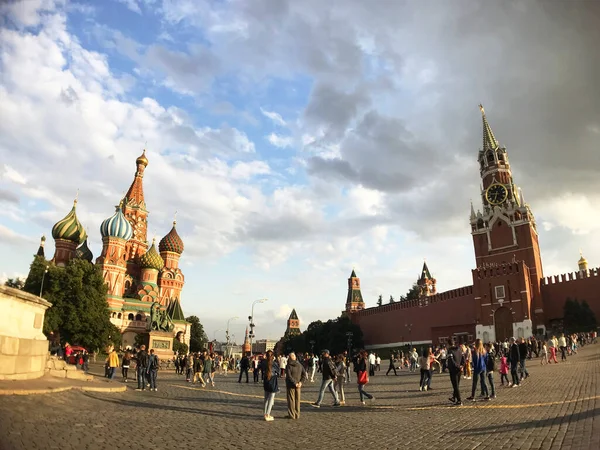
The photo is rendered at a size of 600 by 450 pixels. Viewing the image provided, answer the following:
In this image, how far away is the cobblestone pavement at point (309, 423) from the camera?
6605 mm

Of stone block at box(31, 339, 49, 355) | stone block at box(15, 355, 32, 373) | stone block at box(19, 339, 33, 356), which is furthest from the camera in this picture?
stone block at box(31, 339, 49, 355)

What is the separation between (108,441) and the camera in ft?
21.9

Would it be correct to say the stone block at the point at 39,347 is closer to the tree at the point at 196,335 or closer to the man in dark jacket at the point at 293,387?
the man in dark jacket at the point at 293,387

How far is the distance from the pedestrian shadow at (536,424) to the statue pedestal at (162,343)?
32825mm

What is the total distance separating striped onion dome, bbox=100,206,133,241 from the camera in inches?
2458

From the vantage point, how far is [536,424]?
305 inches

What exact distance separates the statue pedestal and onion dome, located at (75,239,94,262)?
3148 centimetres

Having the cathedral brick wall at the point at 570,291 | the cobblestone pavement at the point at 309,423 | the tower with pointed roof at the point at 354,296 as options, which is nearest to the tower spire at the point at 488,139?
the cathedral brick wall at the point at 570,291

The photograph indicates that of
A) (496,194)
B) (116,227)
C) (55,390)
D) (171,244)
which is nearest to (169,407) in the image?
(55,390)

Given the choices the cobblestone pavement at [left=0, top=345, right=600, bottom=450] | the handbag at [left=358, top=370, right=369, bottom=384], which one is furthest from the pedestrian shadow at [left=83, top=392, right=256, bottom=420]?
the handbag at [left=358, top=370, right=369, bottom=384]

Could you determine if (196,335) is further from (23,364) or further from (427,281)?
(23,364)

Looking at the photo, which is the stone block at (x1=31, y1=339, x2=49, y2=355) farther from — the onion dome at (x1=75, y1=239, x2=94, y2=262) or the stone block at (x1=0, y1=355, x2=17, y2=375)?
the onion dome at (x1=75, y1=239, x2=94, y2=262)

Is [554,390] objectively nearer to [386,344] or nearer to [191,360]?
[191,360]

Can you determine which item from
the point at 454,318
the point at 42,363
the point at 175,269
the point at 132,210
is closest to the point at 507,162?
the point at 454,318
